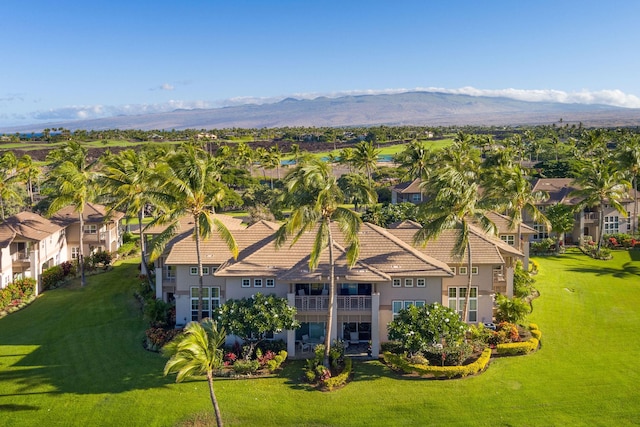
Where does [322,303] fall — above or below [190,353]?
below

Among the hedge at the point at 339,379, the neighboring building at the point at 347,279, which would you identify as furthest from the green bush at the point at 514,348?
the hedge at the point at 339,379

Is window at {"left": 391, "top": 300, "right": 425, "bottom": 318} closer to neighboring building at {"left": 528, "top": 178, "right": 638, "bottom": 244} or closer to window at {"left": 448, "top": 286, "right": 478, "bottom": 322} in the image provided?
window at {"left": 448, "top": 286, "right": 478, "bottom": 322}

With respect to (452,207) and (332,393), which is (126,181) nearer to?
(332,393)

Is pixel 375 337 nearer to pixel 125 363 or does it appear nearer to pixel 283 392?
pixel 283 392

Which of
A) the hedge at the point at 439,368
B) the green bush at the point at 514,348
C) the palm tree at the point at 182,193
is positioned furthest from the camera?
the green bush at the point at 514,348

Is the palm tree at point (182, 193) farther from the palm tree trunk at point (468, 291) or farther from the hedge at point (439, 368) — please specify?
the palm tree trunk at point (468, 291)

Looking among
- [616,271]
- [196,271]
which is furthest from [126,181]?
[616,271]

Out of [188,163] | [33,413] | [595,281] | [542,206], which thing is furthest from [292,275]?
[542,206]
